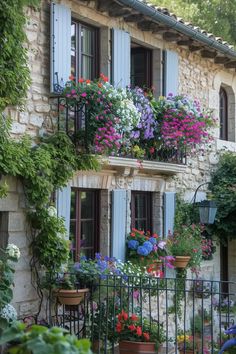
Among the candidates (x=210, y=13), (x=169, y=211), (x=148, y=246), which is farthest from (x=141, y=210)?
(x=210, y=13)

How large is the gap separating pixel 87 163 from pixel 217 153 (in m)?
4.45

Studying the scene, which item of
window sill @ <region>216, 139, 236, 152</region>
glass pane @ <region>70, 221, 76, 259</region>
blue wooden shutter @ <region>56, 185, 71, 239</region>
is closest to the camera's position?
Answer: blue wooden shutter @ <region>56, 185, 71, 239</region>

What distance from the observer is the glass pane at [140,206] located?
8.90 metres

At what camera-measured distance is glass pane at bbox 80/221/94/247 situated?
7656 mm

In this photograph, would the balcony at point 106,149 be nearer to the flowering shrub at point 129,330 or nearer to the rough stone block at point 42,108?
the rough stone block at point 42,108

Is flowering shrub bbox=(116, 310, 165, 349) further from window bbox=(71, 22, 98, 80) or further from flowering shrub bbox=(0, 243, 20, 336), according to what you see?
window bbox=(71, 22, 98, 80)

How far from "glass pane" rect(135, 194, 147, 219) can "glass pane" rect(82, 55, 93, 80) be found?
2.03m

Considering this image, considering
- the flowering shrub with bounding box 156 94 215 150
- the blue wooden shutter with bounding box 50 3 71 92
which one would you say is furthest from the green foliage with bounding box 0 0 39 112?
the flowering shrub with bounding box 156 94 215 150

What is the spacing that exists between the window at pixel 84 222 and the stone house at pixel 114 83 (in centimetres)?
1

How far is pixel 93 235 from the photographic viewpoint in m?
7.86

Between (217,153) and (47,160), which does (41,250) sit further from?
(217,153)

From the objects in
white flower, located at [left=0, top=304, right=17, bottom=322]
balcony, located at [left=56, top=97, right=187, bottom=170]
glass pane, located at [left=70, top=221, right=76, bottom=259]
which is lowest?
white flower, located at [left=0, top=304, right=17, bottom=322]

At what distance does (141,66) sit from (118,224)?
9.11 feet

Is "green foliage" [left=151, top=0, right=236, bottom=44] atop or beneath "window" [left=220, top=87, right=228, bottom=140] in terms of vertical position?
atop
